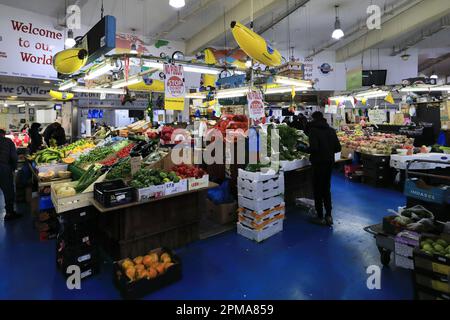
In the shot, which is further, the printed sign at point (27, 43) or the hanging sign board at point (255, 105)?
the printed sign at point (27, 43)

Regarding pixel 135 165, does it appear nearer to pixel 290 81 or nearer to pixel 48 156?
pixel 48 156

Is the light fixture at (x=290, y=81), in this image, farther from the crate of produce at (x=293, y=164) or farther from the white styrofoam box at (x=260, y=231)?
the white styrofoam box at (x=260, y=231)

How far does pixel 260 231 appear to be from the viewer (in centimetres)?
439

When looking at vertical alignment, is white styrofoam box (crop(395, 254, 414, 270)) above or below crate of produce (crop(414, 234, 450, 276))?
below

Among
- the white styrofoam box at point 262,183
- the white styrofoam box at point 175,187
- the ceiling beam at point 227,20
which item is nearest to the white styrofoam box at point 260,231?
the white styrofoam box at point 262,183

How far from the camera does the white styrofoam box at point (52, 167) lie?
5266 mm

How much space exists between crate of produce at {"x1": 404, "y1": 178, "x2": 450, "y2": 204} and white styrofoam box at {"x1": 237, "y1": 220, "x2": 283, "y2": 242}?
193 centimetres

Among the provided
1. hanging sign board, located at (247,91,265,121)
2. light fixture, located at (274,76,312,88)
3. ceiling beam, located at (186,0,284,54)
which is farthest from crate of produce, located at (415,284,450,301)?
ceiling beam, located at (186,0,284,54)

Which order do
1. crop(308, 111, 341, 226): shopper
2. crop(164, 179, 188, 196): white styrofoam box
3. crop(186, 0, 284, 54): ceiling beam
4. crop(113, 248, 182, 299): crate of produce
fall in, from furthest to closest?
crop(186, 0, 284, 54): ceiling beam < crop(308, 111, 341, 226): shopper < crop(164, 179, 188, 196): white styrofoam box < crop(113, 248, 182, 299): crate of produce

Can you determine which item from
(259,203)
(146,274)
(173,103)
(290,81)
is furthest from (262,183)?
(290,81)

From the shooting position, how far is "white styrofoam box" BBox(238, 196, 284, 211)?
14.3 ft

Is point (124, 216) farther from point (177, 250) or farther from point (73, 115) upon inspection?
point (73, 115)

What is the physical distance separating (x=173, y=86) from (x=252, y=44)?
1340 millimetres

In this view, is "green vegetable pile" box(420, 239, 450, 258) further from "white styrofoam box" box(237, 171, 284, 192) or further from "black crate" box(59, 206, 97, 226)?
"black crate" box(59, 206, 97, 226)
